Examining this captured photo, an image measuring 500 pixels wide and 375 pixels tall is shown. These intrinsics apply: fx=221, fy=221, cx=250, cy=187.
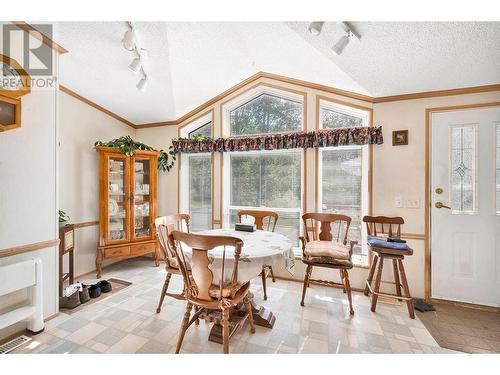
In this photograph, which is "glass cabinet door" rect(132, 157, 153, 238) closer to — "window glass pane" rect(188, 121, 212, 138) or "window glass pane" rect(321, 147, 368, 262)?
"window glass pane" rect(188, 121, 212, 138)

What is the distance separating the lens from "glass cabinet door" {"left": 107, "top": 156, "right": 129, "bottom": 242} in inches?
122

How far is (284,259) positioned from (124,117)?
3.40 metres

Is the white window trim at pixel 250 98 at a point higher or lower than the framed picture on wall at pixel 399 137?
higher

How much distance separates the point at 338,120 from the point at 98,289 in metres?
3.49

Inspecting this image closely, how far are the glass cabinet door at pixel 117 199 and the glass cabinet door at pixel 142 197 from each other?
15 centimetres

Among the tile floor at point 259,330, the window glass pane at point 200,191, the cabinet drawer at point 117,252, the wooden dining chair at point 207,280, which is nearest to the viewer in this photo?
the wooden dining chair at point 207,280

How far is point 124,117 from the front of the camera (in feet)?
11.8

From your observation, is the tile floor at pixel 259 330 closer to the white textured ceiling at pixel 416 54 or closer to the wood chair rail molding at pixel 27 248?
the wood chair rail molding at pixel 27 248

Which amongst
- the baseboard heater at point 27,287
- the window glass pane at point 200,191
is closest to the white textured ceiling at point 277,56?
the window glass pane at point 200,191

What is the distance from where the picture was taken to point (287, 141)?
2873 millimetres

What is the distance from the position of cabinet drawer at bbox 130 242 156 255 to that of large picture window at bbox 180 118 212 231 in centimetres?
66

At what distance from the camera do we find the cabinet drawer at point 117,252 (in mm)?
2990
